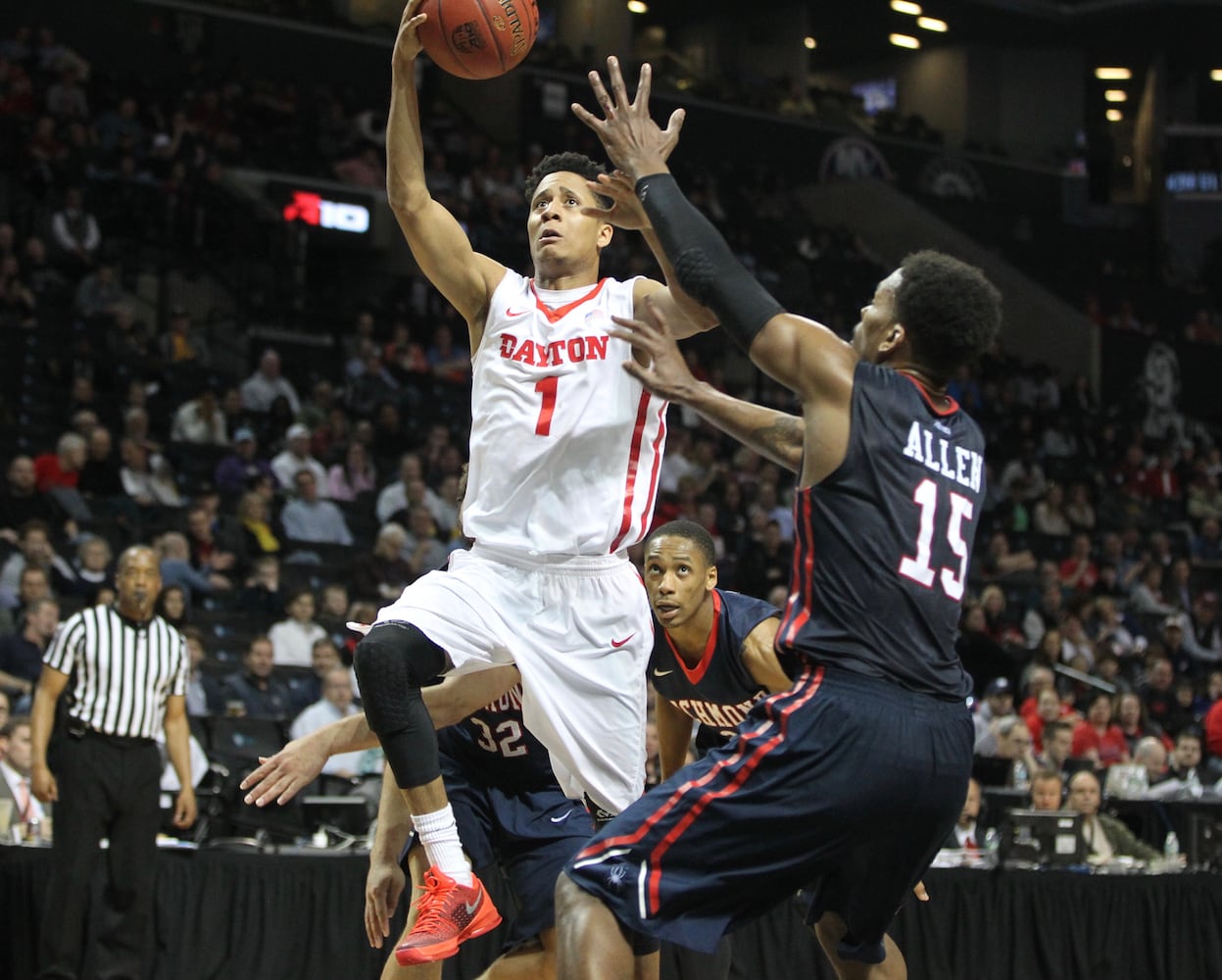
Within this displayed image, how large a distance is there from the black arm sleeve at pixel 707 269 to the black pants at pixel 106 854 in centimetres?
490

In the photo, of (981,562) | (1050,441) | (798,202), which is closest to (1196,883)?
(981,562)

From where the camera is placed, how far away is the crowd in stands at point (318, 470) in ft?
39.5

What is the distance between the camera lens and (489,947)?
788 cm

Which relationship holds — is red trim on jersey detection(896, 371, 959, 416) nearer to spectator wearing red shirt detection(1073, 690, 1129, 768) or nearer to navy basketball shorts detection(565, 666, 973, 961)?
navy basketball shorts detection(565, 666, 973, 961)

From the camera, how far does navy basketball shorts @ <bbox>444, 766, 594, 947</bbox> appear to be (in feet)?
18.1

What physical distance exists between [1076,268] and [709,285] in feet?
82.1

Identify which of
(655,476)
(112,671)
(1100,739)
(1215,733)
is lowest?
(1100,739)

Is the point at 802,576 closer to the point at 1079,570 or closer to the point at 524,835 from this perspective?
the point at 524,835

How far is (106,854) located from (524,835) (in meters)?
3.09

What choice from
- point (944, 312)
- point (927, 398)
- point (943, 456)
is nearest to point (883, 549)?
point (943, 456)

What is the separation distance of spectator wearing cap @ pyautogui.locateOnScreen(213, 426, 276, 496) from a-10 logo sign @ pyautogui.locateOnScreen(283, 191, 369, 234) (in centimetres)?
568

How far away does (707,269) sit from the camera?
3867 mm

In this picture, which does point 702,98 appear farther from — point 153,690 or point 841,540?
point 841,540

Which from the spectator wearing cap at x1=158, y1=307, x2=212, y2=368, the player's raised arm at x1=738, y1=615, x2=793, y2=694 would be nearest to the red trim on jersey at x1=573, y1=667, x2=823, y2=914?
the player's raised arm at x1=738, y1=615, x2=793, y2=694
